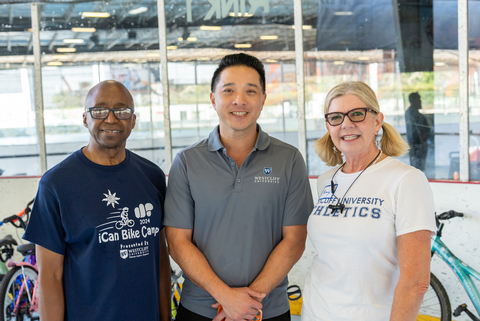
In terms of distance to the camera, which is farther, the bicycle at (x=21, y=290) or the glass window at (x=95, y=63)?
the glass window at (x=95, y=63)

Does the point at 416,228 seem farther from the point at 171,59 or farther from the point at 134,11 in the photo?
the point at 134,11

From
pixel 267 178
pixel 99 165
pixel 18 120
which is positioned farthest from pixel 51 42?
pixel 267 178

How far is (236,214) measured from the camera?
1.71 metres

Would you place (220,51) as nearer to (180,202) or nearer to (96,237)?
(180,202)

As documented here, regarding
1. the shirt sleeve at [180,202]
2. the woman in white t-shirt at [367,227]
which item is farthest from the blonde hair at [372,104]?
the shirt sleeve at [180,202]

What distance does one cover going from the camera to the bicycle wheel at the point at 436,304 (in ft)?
10.5

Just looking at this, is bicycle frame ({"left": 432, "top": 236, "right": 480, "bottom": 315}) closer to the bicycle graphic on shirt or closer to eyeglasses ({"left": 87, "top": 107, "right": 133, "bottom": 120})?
the bicycle graphic on shirt

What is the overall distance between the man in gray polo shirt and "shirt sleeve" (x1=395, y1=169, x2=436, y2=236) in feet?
1.49

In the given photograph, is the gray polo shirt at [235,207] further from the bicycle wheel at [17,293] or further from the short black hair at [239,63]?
the bicycle wheel at [17,293]

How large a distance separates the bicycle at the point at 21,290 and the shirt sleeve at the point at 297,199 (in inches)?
108

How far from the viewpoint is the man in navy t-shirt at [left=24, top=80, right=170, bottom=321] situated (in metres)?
1.61

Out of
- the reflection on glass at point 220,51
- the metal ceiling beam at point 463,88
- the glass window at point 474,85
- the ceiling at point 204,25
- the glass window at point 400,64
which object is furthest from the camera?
the reflection on glass at point 220,51

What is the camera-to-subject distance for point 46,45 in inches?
216

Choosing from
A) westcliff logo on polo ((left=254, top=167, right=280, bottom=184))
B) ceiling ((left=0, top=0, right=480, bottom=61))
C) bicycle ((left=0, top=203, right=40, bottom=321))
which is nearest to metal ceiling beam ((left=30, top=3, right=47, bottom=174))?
ceiling ((left=0, top=0, right=480, bottom=61))
